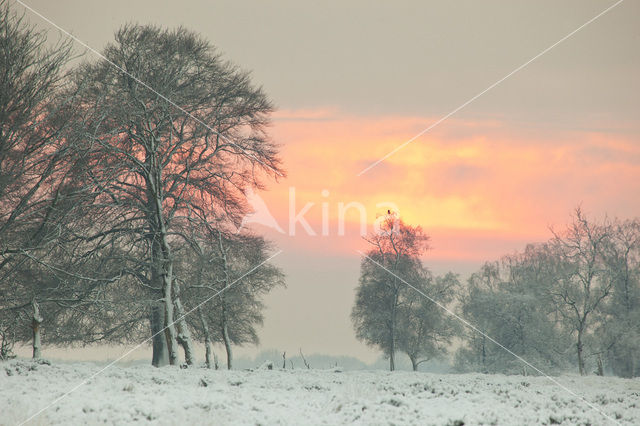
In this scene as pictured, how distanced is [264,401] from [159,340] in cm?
1319

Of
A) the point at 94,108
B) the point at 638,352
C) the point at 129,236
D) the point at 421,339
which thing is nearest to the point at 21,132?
the point at 94,108

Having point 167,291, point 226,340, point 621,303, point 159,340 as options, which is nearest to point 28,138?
point 167,291

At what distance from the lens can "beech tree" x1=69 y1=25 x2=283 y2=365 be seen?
27125mm

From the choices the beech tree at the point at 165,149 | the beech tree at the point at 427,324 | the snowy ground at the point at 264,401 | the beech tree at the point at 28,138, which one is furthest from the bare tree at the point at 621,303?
the beech tree at the point at 28,138

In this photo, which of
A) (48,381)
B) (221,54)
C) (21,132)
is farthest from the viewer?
(221,54)

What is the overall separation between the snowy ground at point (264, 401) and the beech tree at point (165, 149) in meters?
6.64

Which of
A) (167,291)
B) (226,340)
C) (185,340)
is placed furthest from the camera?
(226,340)

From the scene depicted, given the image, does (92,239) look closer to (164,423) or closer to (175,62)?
(175,62)

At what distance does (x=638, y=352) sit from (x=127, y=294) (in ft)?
119

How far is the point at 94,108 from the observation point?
76.1ft

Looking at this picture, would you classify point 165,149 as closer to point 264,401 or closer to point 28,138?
point 28,138

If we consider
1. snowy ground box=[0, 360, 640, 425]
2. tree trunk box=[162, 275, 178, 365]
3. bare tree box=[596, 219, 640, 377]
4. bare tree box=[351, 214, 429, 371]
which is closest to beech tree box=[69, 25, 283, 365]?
tree trunk box=[162, 275, 178, 365]

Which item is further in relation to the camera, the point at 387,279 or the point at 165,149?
the point at 387,279

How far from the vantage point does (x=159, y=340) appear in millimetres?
29125
